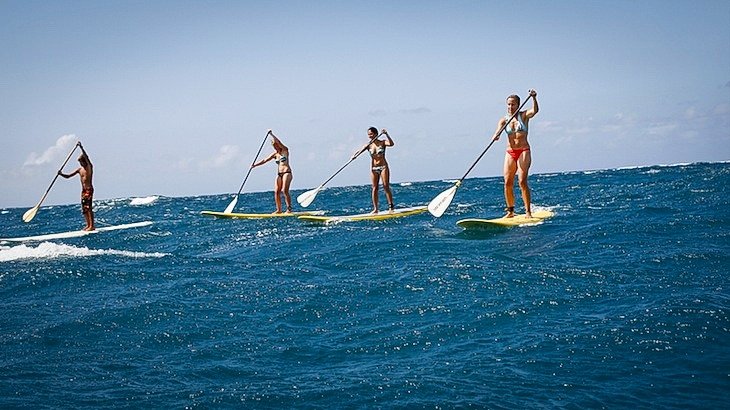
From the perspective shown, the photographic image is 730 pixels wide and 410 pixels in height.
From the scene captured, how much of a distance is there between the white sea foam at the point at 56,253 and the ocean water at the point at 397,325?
133cm

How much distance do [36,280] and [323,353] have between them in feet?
21.6

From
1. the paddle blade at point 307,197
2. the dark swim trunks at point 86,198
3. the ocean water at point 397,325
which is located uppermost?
the dark swim trunks at point 86,198

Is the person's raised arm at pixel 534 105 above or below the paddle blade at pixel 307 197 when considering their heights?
above

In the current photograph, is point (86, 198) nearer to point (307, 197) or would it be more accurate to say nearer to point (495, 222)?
point (307, 197)

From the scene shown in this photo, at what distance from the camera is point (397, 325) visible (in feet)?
18.1

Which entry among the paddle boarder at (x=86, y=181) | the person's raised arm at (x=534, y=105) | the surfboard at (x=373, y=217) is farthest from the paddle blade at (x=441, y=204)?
the paddle boarder at (x=86, y=181)

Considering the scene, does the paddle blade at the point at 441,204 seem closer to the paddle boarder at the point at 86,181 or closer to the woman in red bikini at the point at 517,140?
the woman in red bikini at the point at 517,140

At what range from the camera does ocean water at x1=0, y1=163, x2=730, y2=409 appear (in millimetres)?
4000

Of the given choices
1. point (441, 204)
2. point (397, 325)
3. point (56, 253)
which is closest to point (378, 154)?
point (441, 204)

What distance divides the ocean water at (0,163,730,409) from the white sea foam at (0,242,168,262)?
4.35 ft

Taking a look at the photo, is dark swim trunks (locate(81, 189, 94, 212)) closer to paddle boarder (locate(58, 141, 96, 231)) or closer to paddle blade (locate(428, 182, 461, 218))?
paddle boarder (locate(58, 141, 96, 231))

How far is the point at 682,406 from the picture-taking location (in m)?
3.48

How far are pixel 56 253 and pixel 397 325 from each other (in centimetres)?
987

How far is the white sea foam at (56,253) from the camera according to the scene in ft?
38.6
